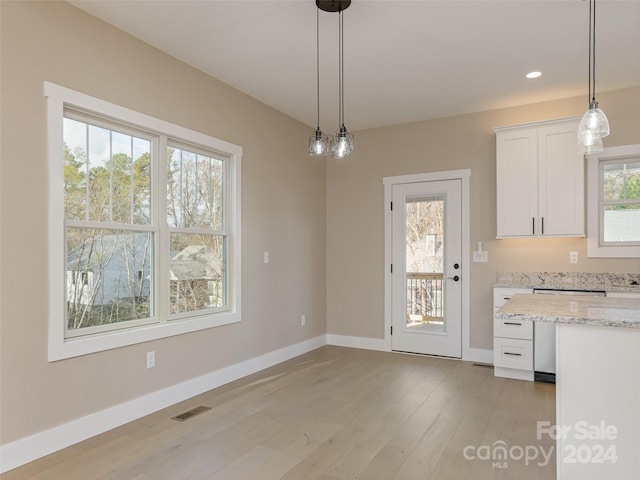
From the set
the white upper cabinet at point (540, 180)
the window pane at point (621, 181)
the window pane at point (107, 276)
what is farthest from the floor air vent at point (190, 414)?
the window pane at point (621, 181)

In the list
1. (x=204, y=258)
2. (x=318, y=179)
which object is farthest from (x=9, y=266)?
(x=318, y=179)

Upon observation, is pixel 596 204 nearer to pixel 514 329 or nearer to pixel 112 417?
pixel 514 329

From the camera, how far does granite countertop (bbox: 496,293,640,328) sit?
1.79 meters

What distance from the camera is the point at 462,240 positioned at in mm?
4758

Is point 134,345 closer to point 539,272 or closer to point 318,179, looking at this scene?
point 318,179

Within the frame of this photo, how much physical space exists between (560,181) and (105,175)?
4164 millimetres

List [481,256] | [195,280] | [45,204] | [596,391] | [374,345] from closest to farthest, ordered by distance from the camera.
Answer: [596,391] < [45,204] < [195,280] < [481,256] < [374,345]

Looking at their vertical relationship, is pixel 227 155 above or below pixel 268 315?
above

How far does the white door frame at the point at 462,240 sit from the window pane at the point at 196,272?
219 centimetres

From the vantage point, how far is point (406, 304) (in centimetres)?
512

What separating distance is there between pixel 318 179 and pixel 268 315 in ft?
6.66

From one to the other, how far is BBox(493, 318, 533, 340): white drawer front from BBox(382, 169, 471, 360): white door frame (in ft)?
1.87

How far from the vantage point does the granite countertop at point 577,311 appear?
179 centimetres

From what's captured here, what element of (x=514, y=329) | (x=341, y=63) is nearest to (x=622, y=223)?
(x=514, y=329)
